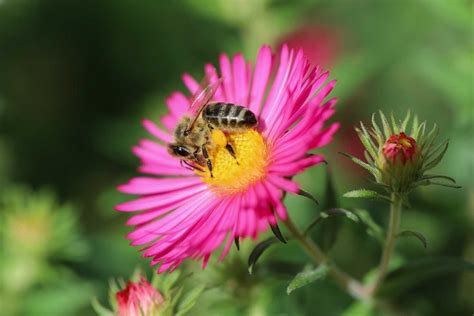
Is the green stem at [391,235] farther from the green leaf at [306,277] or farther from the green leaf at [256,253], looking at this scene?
the green leaf at [256,253]

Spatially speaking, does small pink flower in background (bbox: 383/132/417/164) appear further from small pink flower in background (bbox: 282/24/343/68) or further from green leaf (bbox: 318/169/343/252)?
small pink flower in background (bbox: 282/24/343/68)

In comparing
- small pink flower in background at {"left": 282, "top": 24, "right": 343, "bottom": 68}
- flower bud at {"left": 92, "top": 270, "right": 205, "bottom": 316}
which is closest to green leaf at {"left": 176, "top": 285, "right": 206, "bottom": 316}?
flower bud at {"left": 92, "top": 270, "right": 205, "bottom": 316}

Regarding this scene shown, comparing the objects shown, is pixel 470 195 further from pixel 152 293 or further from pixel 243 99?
pixel 152 293

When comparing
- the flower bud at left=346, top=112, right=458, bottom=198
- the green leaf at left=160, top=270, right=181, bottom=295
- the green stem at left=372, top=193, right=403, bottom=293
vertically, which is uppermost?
the green leaf at left=160, top=270, right=181, bottom=295

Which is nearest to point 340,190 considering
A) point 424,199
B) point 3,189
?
point 424,199

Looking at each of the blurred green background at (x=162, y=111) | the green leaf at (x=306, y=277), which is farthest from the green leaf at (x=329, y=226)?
the green leaf at (x=306, y=277)

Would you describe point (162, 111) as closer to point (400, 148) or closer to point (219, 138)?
point (219, 138)
